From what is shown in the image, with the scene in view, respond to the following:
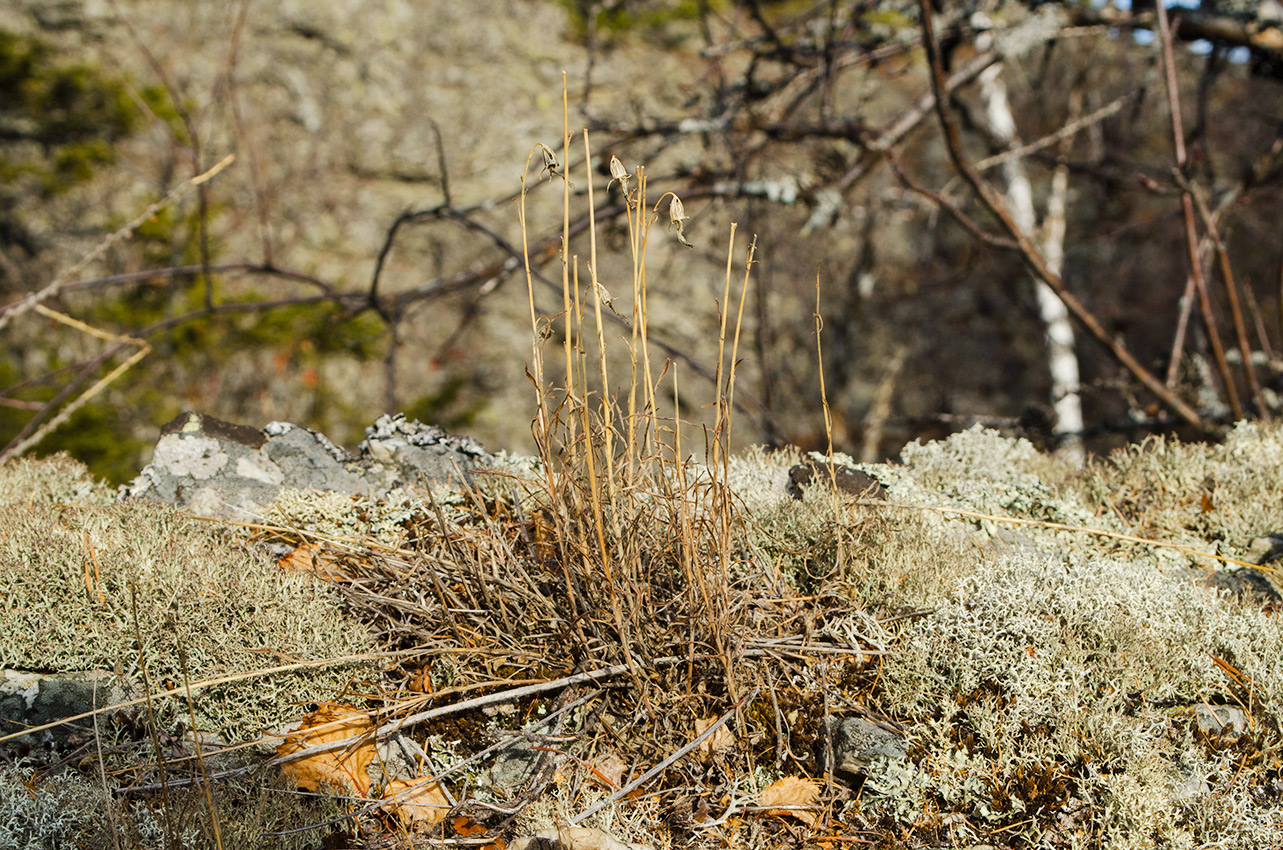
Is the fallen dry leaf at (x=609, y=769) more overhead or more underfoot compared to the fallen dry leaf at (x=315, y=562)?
more underfoot

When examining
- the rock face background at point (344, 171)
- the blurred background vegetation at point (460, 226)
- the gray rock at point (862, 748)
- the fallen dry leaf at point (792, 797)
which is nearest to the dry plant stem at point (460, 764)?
the fallen dry leaf at point (792, 797)

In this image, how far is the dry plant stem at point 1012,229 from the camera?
3004 millimetres

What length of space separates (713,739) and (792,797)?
0.70 ft

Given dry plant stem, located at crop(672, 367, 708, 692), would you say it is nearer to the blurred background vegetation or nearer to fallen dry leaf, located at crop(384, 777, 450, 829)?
fallen dry leaf, located at crop(384, 777, 450, 829)

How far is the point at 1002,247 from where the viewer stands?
138 inches

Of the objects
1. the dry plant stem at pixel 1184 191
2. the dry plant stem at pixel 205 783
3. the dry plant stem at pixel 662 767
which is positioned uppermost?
the dry plant stem at pixel 1184 191

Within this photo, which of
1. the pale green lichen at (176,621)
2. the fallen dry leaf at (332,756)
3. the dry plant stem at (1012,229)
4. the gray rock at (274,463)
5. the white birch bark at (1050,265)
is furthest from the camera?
the white birch bark at (1050,265)

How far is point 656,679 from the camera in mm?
1827

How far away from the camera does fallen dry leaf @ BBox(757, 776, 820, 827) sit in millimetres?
1710

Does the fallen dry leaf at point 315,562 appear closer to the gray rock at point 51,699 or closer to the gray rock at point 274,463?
the gray rock at point 274,463

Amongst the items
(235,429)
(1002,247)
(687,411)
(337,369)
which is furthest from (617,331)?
(235,429)

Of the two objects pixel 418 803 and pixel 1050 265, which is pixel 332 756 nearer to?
pixel 418 803

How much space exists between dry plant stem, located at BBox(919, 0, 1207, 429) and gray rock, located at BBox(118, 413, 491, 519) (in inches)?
89.2

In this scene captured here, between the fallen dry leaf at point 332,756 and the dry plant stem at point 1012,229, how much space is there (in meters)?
2.88
